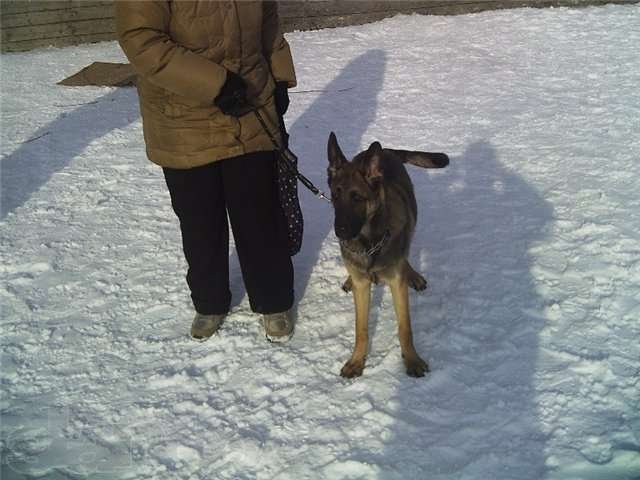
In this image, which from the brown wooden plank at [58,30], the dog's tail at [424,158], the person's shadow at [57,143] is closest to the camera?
the dog's tail at [424,158]

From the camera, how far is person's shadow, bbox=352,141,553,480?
2828 mm

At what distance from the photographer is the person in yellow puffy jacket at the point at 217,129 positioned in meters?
2.93

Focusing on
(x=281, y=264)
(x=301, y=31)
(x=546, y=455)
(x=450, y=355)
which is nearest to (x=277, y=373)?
(x=281, y=264)

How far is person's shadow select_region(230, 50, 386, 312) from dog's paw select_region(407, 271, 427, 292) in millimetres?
565

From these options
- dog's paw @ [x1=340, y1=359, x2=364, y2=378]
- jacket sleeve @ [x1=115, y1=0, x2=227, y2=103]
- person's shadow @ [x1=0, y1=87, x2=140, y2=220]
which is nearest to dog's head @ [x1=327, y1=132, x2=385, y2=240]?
jacket sleeve @ [x1=115, y1=0, x2=227, y2=103]

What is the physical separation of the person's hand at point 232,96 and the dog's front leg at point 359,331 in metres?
1.16

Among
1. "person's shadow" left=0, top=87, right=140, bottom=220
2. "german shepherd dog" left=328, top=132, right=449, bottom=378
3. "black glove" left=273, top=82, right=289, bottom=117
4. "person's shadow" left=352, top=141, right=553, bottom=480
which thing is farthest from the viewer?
"person's shadow" left=0, top=87, right=140, bottom=220

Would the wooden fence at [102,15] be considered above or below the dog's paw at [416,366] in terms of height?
above

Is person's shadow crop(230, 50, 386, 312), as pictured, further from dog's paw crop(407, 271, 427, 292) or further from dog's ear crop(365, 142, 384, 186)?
dog's ear crop(365, 142, 384, 186)

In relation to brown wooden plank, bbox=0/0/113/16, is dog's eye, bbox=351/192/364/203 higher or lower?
lower

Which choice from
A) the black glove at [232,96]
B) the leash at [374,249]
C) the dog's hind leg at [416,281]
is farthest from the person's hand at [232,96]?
the dog's hind leg at [416,281]

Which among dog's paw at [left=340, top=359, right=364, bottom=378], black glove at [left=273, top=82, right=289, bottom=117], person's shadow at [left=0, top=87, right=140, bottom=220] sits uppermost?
black glove at [left=273, top=82, right=289, bottom=117]

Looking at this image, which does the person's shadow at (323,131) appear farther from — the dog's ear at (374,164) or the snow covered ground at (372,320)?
the dog's ear at (374,164)

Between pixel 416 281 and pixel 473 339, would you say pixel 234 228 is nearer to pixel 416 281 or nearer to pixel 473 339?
pixel 416 281
